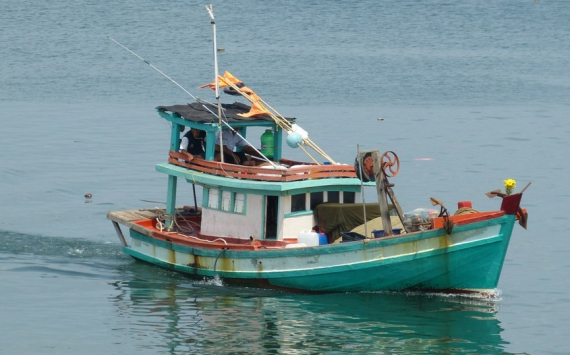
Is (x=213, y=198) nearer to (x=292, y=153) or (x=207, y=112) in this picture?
(x=207, y=112)

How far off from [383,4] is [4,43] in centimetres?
3364

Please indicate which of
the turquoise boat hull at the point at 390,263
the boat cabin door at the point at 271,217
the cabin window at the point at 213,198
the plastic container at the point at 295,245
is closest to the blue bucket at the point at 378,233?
the turquoise boat hull at the point at 390,263

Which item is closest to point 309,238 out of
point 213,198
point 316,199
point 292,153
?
point 316,199

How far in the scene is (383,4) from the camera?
92.0 metres

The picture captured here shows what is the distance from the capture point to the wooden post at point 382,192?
24453 millimetres

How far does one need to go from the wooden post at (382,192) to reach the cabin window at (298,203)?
202 centimetres

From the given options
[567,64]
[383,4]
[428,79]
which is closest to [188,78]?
[428,79]

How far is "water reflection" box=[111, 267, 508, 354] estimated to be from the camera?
22312 millimetres

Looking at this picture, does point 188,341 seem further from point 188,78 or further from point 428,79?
point 428,79

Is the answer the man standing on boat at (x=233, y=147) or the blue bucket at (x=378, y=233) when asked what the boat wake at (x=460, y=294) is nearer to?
the blue bucket at (x=378, y=233)

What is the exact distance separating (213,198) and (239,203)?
0.84 metres

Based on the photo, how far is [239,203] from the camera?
26219 mm

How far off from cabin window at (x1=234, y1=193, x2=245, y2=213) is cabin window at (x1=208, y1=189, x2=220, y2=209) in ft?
1.96

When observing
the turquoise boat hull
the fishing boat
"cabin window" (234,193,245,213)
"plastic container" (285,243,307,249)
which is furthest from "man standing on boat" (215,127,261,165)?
"plastic container" (285,243,307,249)
